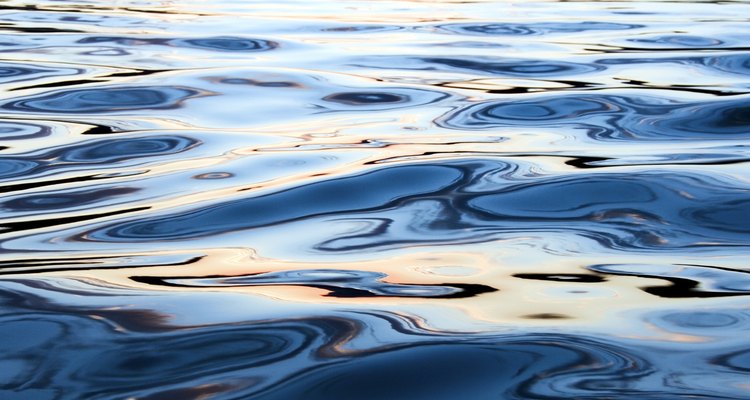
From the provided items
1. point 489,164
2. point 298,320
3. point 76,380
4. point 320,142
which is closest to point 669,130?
point 489,164

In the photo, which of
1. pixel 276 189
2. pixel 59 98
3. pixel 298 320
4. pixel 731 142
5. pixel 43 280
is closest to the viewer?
pixel 298 320

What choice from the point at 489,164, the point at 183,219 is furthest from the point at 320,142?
the point at 183,219

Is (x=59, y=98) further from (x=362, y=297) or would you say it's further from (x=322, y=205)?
(x=362, y=297)

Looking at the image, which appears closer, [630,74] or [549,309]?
[549,309]

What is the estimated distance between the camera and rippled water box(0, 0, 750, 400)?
3.34ft

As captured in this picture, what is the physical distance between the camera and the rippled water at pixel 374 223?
1020mm

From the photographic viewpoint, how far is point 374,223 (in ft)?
5.10

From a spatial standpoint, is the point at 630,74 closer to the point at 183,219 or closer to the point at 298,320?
the point at 183,219

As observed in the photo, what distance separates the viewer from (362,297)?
1213 millimetres

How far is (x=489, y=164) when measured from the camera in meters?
1.90

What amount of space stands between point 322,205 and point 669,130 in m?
0.89

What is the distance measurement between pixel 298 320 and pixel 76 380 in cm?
24

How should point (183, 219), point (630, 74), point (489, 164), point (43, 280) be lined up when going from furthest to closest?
Answer: point (630, 74) < point (489, 164) < point (183, 219) < point (43, 280)

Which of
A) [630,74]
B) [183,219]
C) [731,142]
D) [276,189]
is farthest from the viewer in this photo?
[630,74]
